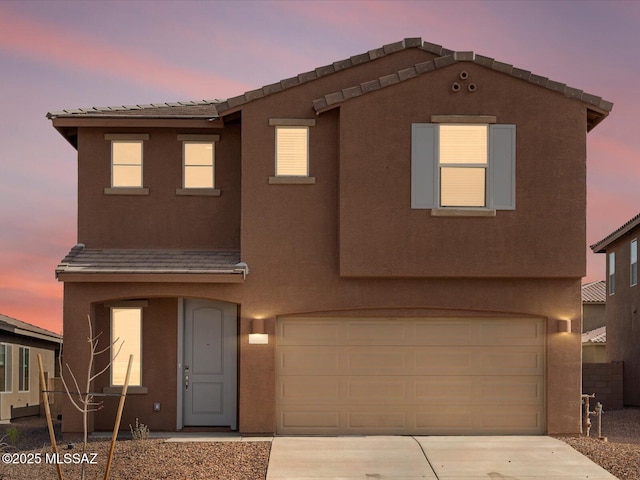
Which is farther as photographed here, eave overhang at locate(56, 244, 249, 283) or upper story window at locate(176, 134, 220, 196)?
upper story window at locate(176, 134, 220, 196)

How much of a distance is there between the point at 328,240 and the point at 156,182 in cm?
387

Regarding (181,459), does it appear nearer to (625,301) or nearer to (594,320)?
(625,301)

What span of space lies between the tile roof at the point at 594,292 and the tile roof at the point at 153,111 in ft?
80.8

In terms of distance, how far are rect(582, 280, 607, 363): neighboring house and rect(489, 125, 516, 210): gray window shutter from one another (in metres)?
21.4

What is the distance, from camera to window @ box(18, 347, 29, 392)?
83.3 feet

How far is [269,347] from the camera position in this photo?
→ 16.2 meters

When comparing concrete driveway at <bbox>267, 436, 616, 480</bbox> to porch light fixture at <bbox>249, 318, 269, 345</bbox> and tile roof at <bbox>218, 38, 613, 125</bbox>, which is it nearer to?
porch light fixture at <bbox>249, 318, 269, 345</bbox>

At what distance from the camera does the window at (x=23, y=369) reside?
25.4m

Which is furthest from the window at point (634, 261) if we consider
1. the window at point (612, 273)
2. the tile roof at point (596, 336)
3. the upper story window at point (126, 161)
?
the upper story window at point (126, 161)

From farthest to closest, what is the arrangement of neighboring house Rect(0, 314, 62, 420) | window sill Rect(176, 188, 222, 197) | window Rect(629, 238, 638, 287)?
window Rect(629, 238, 638, 287)
neighboring house Rect(0, 314, 62, 420)
window sill Rect(176, 188, 222, 197)

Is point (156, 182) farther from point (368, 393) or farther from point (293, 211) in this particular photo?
point (368, 393)

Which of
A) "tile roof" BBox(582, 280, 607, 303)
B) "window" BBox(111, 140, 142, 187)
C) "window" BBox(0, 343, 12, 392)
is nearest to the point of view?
"window" BBox(111, 140, 142, 187)

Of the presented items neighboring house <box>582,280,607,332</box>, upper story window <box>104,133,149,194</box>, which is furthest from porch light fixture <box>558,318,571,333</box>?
neighboring house <box>582,280,607,332</box>

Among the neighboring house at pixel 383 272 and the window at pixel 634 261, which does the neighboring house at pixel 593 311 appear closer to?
the window at pixel 634 261
